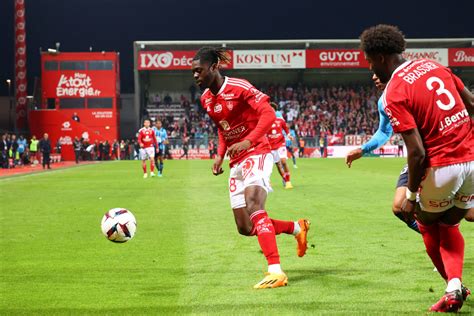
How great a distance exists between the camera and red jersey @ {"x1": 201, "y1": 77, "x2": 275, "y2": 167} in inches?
287

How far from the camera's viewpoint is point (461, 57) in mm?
62969

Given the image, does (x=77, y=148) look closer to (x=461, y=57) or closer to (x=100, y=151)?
(x=100, y=151)

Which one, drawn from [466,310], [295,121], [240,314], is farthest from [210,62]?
[295,121]

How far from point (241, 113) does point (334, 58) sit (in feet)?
186

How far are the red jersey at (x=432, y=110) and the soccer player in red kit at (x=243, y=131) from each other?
223 centimetres

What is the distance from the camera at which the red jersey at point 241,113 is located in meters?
7.28

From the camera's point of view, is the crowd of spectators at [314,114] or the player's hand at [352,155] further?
the crowd of spectators at [314,114]

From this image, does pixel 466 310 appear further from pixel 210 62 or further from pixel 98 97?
pixel 98 97

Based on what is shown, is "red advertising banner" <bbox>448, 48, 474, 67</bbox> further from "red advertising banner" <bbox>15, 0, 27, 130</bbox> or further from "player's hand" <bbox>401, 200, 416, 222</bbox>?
"player's hand" <bbox>401, 200, 416, 222</bbox>

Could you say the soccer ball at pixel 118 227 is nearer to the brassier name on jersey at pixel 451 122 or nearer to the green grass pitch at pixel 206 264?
the green grass pitch at pixel 206 264

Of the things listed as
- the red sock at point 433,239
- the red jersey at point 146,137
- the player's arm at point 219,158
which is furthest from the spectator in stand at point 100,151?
the red sock at point 433,239

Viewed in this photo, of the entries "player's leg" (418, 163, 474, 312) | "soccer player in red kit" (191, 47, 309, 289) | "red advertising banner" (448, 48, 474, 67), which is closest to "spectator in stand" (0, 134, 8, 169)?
"soccer player in red kit" (191, 47, 309, 289)

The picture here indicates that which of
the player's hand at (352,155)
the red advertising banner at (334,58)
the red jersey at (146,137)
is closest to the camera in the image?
the player's hand at (352,155)

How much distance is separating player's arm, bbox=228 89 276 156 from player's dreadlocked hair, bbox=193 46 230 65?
0.45 m
